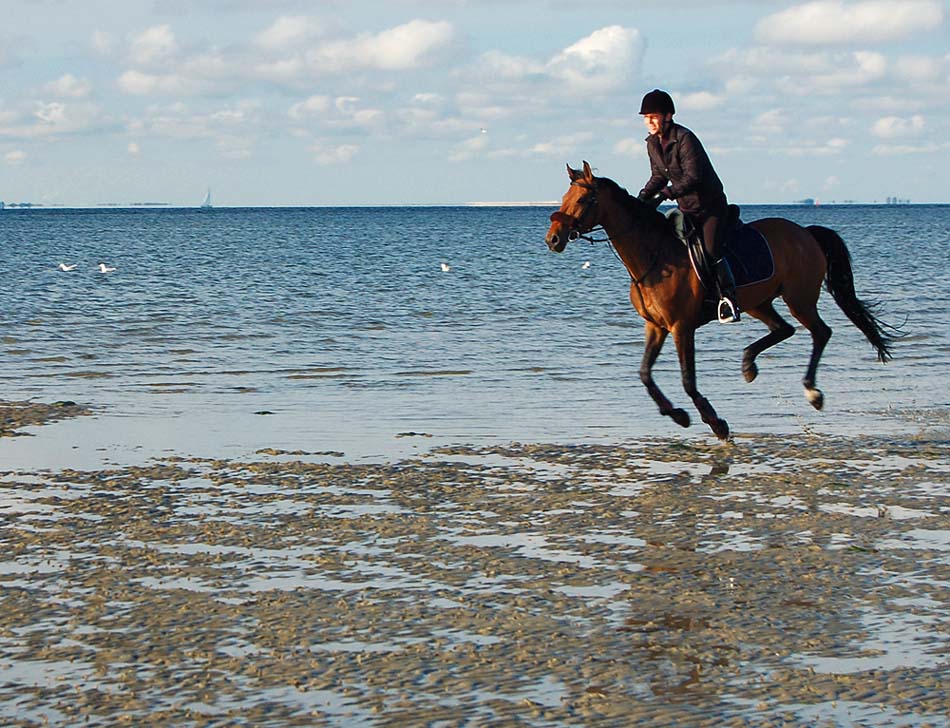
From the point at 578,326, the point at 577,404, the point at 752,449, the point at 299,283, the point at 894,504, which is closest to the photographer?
the point at 894,504

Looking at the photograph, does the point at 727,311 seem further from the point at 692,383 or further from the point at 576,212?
the point at 576,212

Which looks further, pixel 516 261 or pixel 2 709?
pixel 516 261

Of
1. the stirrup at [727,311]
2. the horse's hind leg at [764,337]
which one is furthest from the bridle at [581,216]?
the horse's hind leg at [764,337]

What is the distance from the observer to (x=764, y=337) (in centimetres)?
1364

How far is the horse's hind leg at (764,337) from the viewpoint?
1354 centimetres

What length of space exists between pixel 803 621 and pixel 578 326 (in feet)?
67.5

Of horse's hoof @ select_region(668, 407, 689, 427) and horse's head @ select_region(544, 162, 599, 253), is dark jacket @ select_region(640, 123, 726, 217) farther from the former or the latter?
horse's hoof @ select_region(668, 407, 689, 427)

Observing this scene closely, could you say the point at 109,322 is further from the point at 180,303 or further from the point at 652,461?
the point at 652,461

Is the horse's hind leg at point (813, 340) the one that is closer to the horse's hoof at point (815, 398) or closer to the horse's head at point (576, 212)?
the horse's hoof at point (815, 398)

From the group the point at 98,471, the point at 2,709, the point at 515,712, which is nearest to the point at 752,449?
the point at 98,471

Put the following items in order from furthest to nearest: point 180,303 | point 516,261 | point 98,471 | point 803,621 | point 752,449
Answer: point 516,261, point 180,303, point 752,449, point 98,471, point 803,621

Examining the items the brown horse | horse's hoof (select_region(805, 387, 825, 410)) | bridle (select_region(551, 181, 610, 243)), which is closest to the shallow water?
the brown horse

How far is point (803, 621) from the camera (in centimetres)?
646

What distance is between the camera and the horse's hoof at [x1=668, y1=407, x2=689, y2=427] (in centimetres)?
1251
